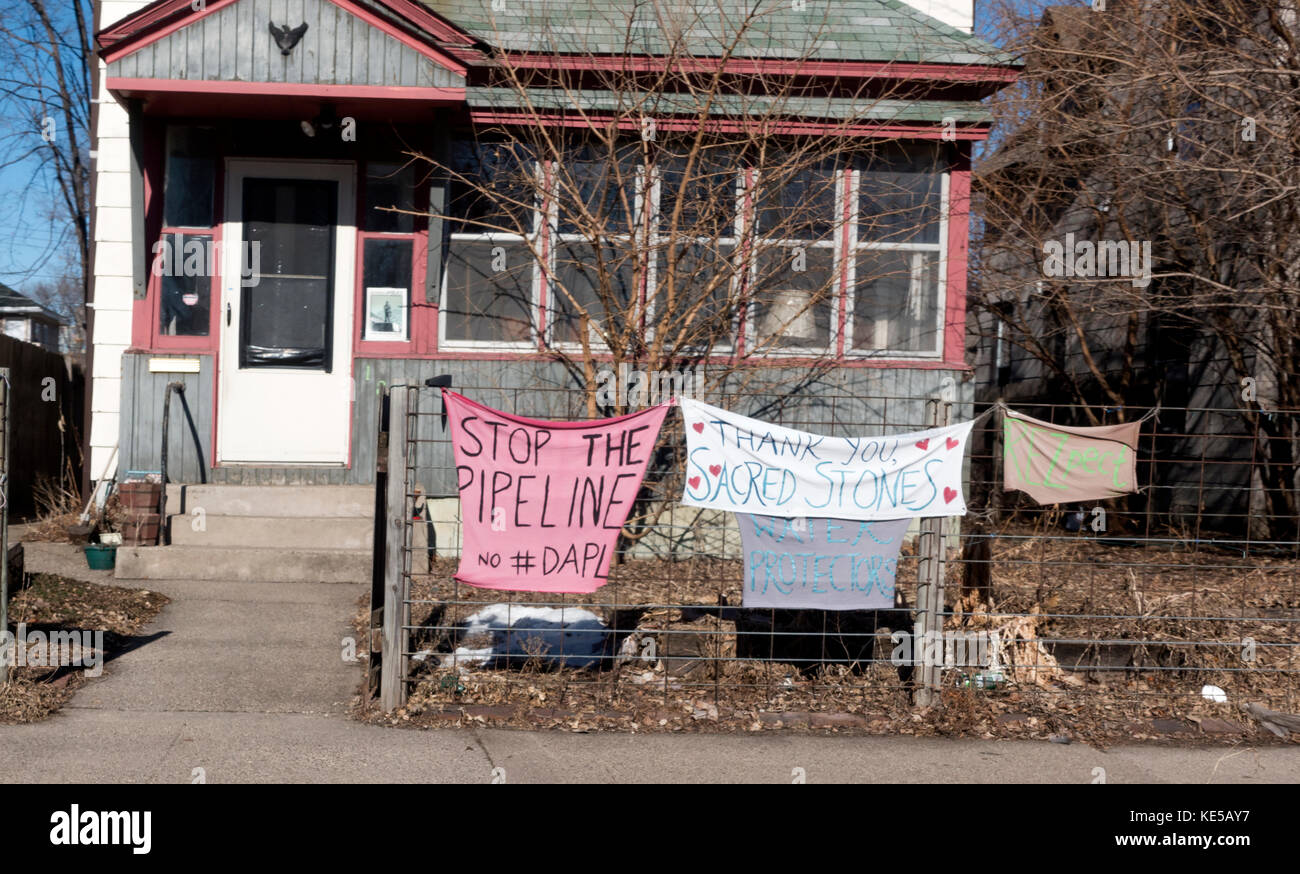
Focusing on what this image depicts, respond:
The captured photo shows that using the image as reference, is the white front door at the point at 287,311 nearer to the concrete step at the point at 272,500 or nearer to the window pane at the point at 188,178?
the window pane at the point at 188,178

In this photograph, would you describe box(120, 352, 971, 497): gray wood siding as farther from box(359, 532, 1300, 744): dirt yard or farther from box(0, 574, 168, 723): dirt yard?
box(359, 532, 1300, 744): dirt yard

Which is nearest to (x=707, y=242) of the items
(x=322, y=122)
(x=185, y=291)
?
(x=322, y=122)

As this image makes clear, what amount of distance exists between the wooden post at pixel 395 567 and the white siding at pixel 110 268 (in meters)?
5.18

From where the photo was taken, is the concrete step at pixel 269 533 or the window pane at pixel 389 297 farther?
the window pane at pixel 389 297

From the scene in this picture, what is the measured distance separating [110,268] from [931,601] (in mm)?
7891

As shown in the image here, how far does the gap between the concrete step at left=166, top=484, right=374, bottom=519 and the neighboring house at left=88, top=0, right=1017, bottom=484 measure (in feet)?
1.55

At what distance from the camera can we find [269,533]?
8.45m

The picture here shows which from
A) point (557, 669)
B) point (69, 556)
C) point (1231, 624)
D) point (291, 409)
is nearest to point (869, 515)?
point (557, 669)

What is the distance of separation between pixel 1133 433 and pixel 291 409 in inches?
273

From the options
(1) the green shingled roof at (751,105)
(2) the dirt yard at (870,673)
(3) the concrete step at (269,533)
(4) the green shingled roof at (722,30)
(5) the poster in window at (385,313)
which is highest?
(4) the green shingled roof at (722,30)

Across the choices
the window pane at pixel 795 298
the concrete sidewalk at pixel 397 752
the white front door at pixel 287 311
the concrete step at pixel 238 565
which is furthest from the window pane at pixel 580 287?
the concrete sidewalk at pixel 397 752

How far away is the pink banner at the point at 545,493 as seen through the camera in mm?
5664

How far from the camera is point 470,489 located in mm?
5684

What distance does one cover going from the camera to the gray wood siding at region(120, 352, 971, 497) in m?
9.12
